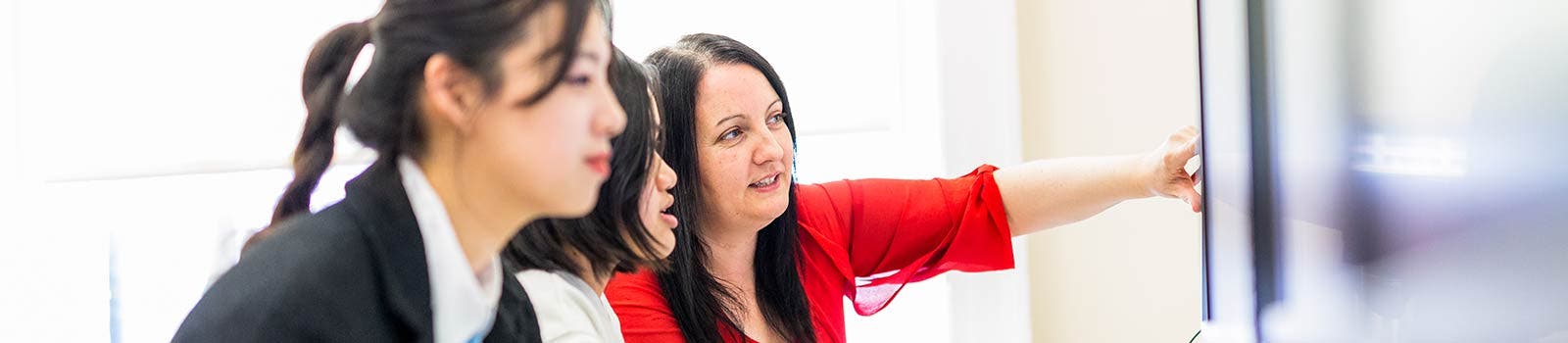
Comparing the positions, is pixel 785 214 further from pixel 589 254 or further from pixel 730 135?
pixel 589 254

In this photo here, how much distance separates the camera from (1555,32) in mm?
658

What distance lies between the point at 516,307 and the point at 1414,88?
0.54 m

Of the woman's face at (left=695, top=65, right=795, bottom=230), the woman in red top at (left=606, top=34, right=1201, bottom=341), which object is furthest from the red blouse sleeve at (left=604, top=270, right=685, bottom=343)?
the woman's face at (left=695, top=65, right=795, bottom=230)

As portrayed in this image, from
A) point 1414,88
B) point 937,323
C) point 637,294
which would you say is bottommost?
point 937,323

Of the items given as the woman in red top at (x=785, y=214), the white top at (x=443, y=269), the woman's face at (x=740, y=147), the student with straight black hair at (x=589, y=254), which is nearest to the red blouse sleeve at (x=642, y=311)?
the woman in red top at (x=785, y=214)

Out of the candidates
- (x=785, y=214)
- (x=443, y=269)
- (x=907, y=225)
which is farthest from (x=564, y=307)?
(x=907, y=225)

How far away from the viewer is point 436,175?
2.13ft

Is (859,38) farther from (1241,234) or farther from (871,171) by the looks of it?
(1241,234)

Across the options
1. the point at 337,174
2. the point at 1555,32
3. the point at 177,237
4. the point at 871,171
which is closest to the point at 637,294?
the point at 337,174

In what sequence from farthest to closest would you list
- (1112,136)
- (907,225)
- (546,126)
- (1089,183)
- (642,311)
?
(1112,136), (907,225), (1089,183), (642,311), (546,126)

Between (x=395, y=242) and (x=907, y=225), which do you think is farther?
(x=907, y=225)

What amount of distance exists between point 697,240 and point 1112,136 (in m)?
0.70

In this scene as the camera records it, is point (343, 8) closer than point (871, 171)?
Yes

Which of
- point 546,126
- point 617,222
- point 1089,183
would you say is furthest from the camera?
point 1089,183
